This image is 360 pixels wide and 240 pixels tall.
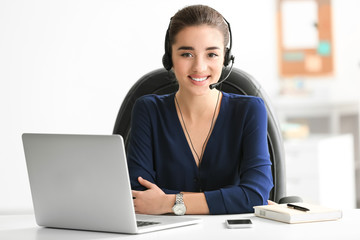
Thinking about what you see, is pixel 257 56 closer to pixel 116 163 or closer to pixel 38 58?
pixel 38 58

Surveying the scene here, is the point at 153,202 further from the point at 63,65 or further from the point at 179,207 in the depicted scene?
the point at 63,65

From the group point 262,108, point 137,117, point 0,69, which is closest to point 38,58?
point 0,69

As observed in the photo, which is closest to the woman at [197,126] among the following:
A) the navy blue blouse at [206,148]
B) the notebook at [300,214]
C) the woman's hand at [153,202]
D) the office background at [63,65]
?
the navy blue blouse at [206,148]

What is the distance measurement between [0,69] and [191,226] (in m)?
2.39

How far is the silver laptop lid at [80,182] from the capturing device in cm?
110

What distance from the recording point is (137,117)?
178 cm

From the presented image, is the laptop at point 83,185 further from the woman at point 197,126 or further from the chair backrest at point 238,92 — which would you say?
the chair backrest at point 238,92

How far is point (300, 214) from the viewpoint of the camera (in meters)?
1.19

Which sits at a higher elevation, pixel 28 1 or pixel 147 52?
pixel 28 1

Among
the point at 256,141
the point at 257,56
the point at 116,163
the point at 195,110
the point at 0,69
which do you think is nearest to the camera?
the point at 116,163

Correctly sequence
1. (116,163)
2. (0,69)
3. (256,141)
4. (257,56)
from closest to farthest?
1. (116,163)
2. (256,141)
3. (0,69)
4. (257,56)

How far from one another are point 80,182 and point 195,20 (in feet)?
2.50

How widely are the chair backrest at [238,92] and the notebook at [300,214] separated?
0.48 meters

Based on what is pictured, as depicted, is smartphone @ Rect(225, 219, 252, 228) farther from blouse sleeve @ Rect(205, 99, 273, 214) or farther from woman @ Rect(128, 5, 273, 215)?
woman @ Rect(128, 5, 273, 215)
